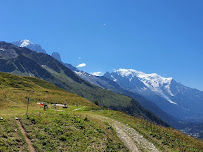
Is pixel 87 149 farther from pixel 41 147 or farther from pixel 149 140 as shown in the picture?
pixel 149 140

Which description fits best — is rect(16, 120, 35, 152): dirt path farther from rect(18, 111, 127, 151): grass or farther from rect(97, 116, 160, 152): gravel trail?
rect(97, 116, 160, 152): gravel trail

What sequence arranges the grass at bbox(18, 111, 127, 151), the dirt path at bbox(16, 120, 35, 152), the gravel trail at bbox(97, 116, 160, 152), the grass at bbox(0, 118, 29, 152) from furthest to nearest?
the gravel trail at bbox(97, 116, 160, 152)
the grass at bbox(18, 111, 127, 151)
the dirt path at bbox(16, 120, 35, 152)
the grass at bbox(0, 118, 29, 152)

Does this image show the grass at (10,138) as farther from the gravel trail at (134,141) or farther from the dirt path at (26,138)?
the gravel trail at (134,141)

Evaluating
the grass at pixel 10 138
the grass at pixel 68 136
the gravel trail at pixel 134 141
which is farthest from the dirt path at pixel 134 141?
the grass at pixel 10 138

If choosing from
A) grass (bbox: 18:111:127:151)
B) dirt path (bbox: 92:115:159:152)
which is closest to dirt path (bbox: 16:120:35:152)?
grass (bbox: 18:111:127:151)

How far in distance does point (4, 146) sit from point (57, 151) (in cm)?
581

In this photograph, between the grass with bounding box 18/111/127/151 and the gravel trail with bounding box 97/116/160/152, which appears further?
the gravel trail with bounding box 97/116/160/152

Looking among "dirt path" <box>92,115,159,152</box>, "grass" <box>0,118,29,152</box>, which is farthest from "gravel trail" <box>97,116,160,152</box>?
"grass" <box>0,118,29,152</box>

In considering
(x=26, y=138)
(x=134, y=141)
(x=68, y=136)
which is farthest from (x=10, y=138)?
(x=134, y=141)

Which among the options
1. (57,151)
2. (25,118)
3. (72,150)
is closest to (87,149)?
(72,150)

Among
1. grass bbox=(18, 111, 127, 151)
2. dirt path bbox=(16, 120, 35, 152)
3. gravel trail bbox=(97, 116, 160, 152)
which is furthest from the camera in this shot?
gravel trail bbox=(97, 116, 160, 152)

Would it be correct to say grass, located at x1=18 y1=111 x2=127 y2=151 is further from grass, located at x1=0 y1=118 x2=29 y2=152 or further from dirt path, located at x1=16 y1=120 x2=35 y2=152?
grass, located at x1=0 y1=118 x2=29 y2=152

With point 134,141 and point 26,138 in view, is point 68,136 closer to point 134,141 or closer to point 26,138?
point 26,138

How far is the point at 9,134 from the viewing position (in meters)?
20.1
